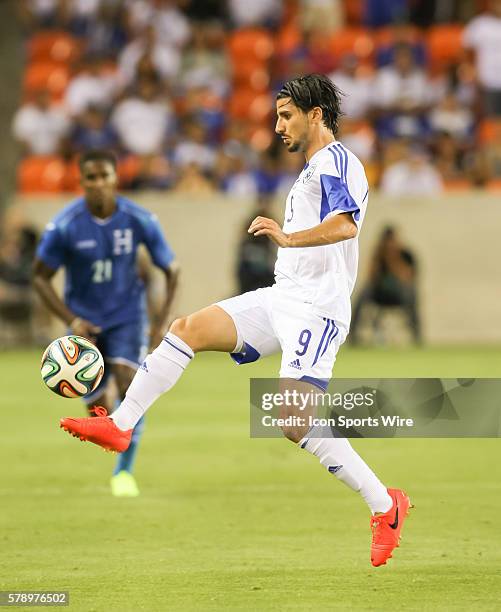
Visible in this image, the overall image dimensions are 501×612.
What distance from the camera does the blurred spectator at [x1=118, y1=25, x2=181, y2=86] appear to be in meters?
22.2

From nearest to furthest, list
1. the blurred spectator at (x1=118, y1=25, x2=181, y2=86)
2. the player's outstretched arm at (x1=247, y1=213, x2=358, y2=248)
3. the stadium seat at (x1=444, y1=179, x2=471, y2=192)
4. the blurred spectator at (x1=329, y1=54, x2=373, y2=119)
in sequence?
the player's outstretched arm at (x1=247, y1=213, x2=358, y2=248) → the stadium seat at (x1=444, y1=179, x2=471, y2=192) → the blurred spectator at (x1=329, y1=54, x2=373, y2=119) → the blurred spectator at (x1=118, y1=25, x2=181, y2=86)

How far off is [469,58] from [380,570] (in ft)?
55.2

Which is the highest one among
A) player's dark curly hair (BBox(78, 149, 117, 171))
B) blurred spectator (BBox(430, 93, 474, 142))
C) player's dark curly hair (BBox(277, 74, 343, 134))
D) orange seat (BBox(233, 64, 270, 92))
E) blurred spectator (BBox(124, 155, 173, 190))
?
player's dark curly hair (BBox(277, 74, 343, 134))

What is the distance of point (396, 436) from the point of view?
40.8 ft

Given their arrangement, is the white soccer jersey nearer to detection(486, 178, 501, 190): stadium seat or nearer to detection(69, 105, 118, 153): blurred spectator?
detection(69, 105, 118, 153): blurred spectator

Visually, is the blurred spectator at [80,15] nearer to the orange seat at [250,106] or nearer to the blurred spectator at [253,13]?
the blurred spectator at [253,13]

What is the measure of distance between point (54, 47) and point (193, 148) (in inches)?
164

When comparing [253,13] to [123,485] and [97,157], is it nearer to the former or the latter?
[97,157]

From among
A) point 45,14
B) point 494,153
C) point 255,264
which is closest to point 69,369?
point 255,264

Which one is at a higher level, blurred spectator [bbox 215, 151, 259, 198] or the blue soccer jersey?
the blue soccer jersey

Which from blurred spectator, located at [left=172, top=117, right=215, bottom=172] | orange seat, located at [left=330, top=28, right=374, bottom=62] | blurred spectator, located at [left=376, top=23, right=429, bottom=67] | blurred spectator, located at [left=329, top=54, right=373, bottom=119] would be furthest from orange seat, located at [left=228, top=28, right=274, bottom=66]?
blurred spectator, located at [left=172, top=117, right=215, bottom=172]

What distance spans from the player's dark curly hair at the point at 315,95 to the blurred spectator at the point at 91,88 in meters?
15.3

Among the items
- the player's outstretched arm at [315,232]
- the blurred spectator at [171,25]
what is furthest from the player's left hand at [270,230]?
the blurred spectator at [171,25]

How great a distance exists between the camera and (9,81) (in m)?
22.8
